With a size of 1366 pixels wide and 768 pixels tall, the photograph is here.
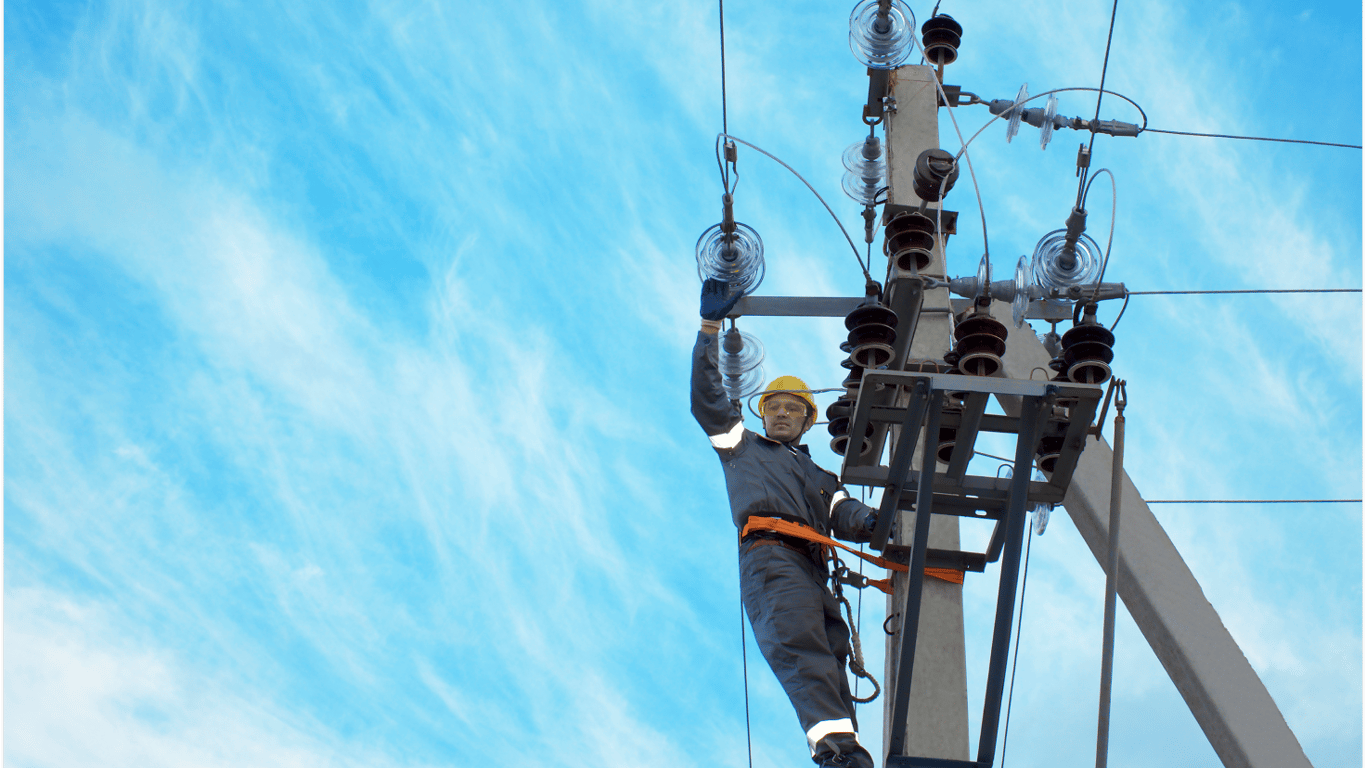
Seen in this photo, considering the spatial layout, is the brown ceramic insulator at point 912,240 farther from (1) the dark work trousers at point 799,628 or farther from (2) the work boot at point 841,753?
(2) the work boot at point 841,753

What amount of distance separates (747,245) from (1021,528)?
1988 mm

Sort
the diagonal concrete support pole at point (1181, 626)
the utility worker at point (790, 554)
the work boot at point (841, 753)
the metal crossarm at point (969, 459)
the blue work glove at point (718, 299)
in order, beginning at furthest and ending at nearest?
the blue work glove at point (718, 299)
the utility worker at point (790, 554)
the work boot at point (841, 753)
the diagonal concrete support pole at point (1181, 626)
the metal crossarm at point (969, 459)

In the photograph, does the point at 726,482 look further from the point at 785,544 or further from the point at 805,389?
the point at 805,389

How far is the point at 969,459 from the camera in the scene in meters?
5.09

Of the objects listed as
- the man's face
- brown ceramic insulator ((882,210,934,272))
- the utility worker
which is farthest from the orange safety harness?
brown ceramic insulator ((882,210,934,272))

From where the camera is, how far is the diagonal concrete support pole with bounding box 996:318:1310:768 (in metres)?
5.30

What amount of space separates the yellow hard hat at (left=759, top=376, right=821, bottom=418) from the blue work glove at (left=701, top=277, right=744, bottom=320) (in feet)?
2.89

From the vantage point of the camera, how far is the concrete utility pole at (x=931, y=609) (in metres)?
5.36

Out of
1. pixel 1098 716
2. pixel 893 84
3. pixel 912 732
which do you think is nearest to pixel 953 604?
pixel 912 732

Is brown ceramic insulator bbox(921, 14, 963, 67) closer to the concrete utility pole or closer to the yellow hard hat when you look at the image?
the concrete utility pole

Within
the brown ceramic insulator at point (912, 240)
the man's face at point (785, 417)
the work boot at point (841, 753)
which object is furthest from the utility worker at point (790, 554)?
the brown ceramic insulator at point (912, 240)

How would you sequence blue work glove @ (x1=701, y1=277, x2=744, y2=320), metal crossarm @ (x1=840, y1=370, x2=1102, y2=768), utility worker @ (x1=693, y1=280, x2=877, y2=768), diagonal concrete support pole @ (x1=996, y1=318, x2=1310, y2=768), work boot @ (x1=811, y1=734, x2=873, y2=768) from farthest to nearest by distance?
blue work glove @ (x1=701, y1=277, x2=744, y2=320)
utility worker @ (x1=693, y1=280, x2=877, y2=768)
work boot @ (x1=811, y1=734, x2=873, y2=768)
diagonal concrete support pole @ (x1=996, y1=318, x2=1310, y2=768)
metal crossarm @ (x1=840, y1=370, x2=1102, y2=768)

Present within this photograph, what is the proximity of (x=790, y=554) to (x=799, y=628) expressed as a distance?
35cm

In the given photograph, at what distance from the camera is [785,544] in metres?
6.07
